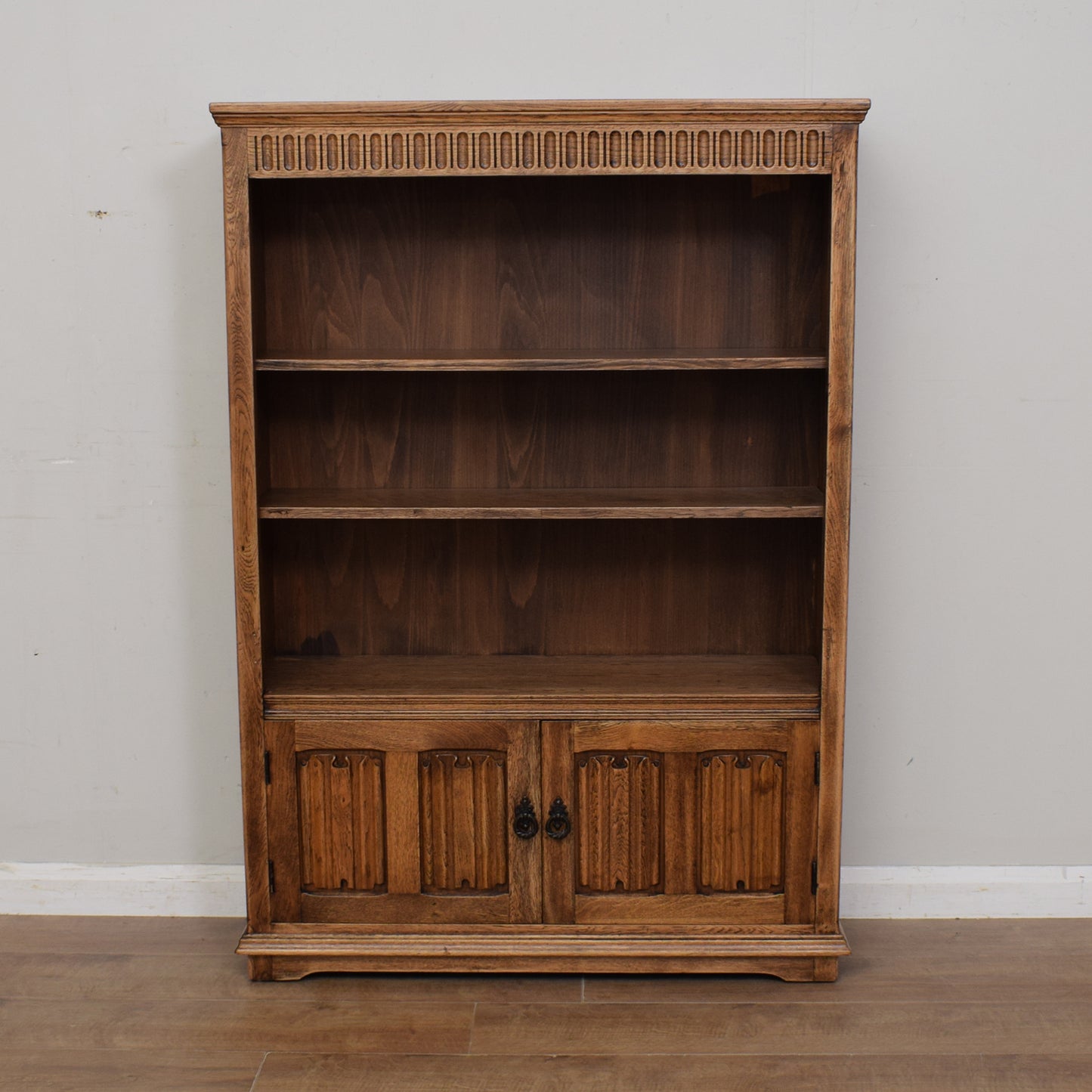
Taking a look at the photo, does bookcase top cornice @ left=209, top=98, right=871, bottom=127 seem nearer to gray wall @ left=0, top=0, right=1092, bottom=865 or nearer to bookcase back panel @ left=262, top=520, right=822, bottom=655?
gray wall @ left=0, top=0, right=1092, bottom=865

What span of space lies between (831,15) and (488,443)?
1156 mm

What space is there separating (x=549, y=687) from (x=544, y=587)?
0.28m

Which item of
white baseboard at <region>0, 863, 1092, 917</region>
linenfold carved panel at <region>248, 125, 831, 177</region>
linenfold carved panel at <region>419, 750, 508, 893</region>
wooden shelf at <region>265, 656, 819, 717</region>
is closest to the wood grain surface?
linenfold carved panel at <region>248, 125, 831, 177</region>

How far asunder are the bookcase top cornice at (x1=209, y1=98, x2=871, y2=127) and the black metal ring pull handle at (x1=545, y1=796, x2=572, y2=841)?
4.41ft

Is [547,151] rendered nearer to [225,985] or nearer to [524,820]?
[524,820]

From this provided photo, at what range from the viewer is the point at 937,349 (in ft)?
8.46

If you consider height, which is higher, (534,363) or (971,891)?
(534,363)

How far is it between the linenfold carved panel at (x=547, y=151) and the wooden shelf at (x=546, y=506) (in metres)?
0.64

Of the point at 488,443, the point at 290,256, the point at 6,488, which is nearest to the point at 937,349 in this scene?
the point at 488,443

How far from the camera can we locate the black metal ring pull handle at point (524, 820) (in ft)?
7.96

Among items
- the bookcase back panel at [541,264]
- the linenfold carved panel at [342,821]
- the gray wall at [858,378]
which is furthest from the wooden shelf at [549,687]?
the bookcase back panel at [541,264]

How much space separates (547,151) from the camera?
2.24 metres

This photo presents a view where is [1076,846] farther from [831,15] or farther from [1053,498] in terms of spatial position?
[831,15]

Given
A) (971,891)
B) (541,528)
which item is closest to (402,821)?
(541,528)
